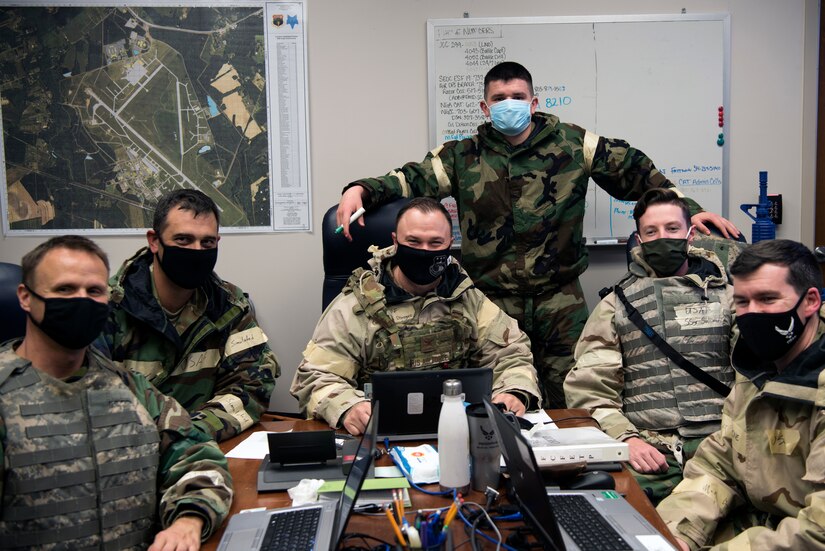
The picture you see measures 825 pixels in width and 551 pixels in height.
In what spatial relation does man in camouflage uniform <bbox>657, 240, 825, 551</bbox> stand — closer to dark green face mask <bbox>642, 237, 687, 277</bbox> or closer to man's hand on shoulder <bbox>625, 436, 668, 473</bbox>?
man's hand on shoulder <bbox>625, 436, 668, 473</bbox>

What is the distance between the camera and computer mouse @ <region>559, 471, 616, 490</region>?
4.94 feet

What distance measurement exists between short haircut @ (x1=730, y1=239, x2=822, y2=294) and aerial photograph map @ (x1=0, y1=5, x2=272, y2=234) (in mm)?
2427

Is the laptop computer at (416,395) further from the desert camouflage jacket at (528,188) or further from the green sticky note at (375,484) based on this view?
the desert camouflage jacket at (528,188)

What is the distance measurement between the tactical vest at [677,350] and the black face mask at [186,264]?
1403 millimetres

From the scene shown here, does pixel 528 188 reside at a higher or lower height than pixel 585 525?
higher

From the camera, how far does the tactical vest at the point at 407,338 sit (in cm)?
227

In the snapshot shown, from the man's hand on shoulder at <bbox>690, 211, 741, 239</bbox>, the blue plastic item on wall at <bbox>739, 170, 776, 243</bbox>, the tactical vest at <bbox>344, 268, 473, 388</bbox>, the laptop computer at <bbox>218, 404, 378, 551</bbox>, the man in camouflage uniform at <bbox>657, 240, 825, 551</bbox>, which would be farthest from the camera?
the blue plastic item on wall at <bbox>739, 170, 776, 243</bbox>

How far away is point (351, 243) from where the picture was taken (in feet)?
8.91

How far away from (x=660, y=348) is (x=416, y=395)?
96 cm

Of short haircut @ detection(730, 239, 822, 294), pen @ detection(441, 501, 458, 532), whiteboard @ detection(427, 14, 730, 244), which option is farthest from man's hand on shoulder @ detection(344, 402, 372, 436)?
whiteboard @ detection(427, 14, 730, 244)

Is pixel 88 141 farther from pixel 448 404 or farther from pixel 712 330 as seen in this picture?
pixel 712 330

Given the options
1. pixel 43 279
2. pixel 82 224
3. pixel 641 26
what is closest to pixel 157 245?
pixel 43 279

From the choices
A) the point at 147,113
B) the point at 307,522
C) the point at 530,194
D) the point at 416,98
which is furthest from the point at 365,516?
the point at 147,113

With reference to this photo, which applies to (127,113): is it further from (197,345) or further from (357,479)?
(357,479)
